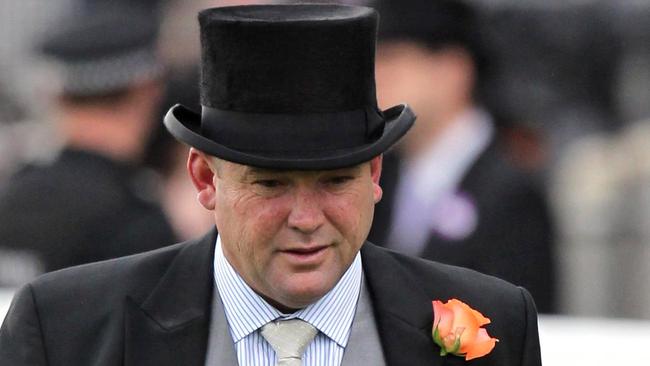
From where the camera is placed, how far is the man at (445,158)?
6293mm

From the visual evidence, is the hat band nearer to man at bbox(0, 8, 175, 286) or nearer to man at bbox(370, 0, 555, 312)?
man at bbox(0, 8, 175, 286)

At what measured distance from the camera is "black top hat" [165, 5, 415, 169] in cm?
384

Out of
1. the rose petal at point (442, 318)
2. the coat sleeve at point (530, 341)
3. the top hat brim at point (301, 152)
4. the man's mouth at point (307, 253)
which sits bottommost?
the coat sleeve at point (530, 341)

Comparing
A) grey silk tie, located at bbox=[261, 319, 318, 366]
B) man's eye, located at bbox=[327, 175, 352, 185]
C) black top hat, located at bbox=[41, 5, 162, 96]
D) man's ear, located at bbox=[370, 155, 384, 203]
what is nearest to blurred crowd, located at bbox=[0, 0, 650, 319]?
black top hat, located at bbox=[41, 5, 162, 96]

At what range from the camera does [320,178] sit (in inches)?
152

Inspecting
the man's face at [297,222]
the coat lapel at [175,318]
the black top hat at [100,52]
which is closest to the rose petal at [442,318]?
the man's face at [297,222]

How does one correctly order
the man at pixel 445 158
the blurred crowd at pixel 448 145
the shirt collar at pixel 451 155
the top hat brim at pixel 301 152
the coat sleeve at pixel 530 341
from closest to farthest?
the top hat brim at pixel 301 152, the coat sleeve at pixel 530 341, the blurred crowd at pixel 448 145, the man at pixel 445 158, the shirt collar at pixel 451 155

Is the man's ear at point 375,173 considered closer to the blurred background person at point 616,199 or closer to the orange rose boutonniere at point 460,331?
the orange rose boutonniere at point 460,331

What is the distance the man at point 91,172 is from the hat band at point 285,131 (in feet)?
6.99

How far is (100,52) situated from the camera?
6410mm

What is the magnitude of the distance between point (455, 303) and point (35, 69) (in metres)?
5.26

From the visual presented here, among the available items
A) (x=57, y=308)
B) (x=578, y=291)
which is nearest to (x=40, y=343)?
(x=57, y=308)

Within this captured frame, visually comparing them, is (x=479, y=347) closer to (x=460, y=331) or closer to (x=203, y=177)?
(x=460, y=331)

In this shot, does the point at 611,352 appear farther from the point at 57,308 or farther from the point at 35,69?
the point at 35,69
